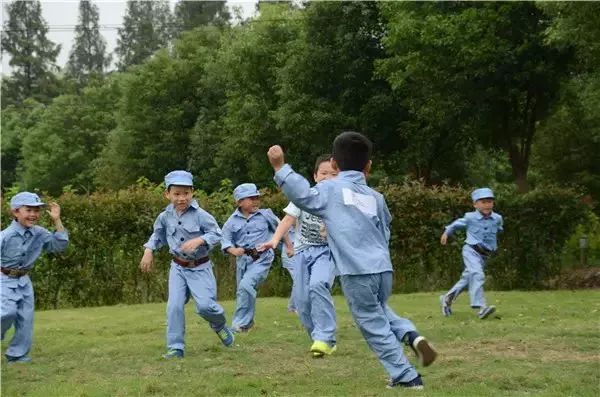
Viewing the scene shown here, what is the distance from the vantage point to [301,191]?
693 centimetres

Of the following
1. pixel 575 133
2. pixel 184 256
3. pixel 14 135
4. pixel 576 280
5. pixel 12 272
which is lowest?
pixel 576 280

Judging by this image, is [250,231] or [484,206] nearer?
[250,231]

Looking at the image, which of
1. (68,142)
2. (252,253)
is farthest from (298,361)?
(68,142)

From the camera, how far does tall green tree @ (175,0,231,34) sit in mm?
80125

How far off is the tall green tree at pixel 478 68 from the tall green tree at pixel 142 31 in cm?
5880

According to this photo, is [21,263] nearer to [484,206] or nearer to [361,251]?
[361,251]

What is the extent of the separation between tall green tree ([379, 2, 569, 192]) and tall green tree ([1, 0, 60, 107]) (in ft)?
215

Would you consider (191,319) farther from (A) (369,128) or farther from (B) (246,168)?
(B) (246,168)

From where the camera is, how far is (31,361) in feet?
31.8

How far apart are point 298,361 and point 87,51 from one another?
100 metres

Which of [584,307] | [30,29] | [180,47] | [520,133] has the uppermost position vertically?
[30,29]

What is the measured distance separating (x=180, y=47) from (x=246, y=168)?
16.6m

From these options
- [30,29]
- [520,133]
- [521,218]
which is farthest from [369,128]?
[30,29]

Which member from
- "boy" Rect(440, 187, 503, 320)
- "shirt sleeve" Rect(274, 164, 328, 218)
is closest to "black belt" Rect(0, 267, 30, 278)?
"shirt sleeve" Rect(274, 164, 328, 218)
